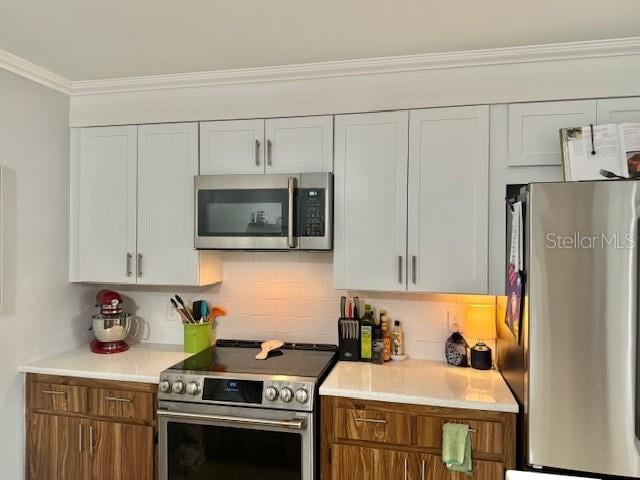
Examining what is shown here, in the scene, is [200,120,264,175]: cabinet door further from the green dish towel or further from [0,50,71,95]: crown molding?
the green dish towel

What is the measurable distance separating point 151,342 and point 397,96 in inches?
80.9

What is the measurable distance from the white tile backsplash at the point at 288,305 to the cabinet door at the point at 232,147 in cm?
56

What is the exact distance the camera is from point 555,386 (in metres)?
1.63

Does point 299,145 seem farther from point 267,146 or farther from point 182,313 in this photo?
point 182,313

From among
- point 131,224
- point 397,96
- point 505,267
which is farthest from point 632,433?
point 131,224

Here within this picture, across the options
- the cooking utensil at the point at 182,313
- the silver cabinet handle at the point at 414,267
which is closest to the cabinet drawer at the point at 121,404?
the cooking utensil at the point at 182,313

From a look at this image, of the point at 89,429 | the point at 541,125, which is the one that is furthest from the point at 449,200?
the point at 89,429

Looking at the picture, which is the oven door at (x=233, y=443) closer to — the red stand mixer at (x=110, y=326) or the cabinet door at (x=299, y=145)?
the red stand mixer at (x=110, y=326)

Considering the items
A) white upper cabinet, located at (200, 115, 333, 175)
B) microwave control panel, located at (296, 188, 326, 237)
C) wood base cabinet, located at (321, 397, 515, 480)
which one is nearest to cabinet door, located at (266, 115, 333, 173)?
white upper cabinet, located at (200, 115, 333, 175)

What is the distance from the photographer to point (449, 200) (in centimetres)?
223

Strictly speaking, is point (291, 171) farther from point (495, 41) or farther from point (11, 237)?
point (11, 237)

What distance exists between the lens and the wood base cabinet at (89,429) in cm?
224

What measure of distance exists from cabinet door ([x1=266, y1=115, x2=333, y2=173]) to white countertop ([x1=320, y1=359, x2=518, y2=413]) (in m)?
1.02

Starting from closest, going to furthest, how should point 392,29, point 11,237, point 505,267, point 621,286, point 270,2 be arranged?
1. point 621,286
2. point 270,2
3. point 392,29
4. point 505,267
5. point 11,237
